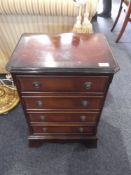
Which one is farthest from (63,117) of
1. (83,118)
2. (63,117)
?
(83,118)

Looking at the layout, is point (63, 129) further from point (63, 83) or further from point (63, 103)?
point (63, 83)

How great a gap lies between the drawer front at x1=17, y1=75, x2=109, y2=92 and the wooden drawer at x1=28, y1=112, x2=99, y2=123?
225mm

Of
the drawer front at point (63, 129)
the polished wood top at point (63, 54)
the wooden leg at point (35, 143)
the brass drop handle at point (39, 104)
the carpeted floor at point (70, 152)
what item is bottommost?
the carpeted floor at point (70, 152)

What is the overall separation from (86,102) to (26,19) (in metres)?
0.94

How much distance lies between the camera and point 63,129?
116 cm

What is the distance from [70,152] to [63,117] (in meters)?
0.36

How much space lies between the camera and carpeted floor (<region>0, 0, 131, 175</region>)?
3.75ft

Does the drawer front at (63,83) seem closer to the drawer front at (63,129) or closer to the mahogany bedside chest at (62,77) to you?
the mahogany bedside chest at (62,77)

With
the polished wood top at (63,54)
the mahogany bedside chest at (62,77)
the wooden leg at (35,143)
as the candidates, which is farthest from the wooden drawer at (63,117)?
the polished wood top at (63,54)

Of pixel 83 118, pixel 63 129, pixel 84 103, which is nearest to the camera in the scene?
pixel 84 103

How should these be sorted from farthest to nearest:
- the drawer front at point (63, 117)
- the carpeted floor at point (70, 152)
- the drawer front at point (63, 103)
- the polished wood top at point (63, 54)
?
1. the carpeted floor at point (70, 152)
2. the drawer front at point (63, 117)
3. the drawer front at point (63, 103)
4. the polished wood top at point (63, 54)

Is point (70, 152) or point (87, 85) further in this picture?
point (70, 152)

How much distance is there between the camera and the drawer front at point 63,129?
3.75ft

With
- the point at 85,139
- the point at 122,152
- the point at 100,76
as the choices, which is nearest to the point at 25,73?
the point at 100,76
